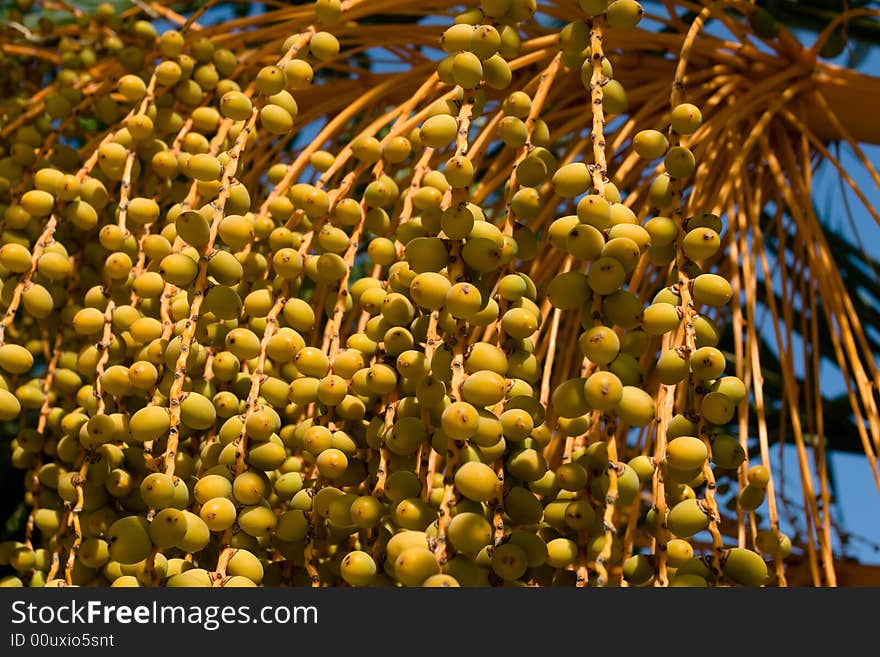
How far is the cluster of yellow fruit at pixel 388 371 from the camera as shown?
2.20ft

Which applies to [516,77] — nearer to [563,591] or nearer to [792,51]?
[792,51]

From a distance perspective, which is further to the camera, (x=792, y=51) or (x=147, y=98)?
(x=792, y=51)

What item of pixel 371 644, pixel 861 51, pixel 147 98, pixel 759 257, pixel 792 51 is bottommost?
pixel 371 644

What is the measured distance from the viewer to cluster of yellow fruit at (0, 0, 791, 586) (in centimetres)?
67

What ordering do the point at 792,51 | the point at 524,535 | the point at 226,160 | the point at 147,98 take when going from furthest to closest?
1. the point at 792,51
2. the point at 147,98
3. the point at 226,160
4. the point at 524,535

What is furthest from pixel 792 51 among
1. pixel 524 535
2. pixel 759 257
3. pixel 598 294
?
pixel 524 535

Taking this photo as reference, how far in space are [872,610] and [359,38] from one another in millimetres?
937

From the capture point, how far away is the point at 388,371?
74 centimetres

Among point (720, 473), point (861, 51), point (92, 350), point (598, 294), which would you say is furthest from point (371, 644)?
point (861, 51)

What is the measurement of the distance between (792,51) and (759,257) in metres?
0.37

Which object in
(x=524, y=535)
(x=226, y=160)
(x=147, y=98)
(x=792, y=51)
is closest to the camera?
(x=524, y=535)

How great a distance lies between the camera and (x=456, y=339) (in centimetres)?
70

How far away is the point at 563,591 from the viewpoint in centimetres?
65

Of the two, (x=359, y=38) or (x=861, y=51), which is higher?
(x=861, y=51)
